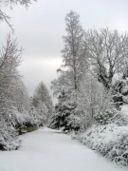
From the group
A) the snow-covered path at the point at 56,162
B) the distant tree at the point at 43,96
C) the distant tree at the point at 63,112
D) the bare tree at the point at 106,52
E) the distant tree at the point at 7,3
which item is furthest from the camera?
the distant tree at the point at 43,96

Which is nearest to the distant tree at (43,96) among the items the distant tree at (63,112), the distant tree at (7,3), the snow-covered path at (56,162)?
the distant tree at (63,112)

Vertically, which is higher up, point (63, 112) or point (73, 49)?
point (73, 49)

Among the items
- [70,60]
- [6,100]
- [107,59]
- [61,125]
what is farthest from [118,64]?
[6,100]

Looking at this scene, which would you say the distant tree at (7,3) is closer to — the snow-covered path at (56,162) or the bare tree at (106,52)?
the snow-covered path at (56,162)

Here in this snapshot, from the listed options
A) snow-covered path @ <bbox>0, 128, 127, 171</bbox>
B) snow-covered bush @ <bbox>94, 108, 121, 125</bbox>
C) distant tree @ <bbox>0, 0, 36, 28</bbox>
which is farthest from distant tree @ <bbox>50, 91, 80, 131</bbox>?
distant tree @ <bbox>0, 0, 36, 28</bbox>

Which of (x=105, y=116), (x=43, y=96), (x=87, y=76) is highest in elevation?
(x=43, y=96)

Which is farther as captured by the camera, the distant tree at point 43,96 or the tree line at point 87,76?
the distant tree at point 43,96

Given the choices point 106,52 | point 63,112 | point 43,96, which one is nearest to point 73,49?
point 106,52

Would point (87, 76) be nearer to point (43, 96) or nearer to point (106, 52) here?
point (106, 52)

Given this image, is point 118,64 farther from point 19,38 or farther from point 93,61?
point 19,38

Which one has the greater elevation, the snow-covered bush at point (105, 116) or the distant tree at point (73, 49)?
the distant tree at point (73, 49)

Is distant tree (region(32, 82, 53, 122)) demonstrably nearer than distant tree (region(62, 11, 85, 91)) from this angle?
No

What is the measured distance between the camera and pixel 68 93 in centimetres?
2416

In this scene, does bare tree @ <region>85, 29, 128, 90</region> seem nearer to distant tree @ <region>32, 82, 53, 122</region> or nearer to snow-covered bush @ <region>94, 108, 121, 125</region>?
snow-covered bush @ <region>94, 108, 121, 125</region>
